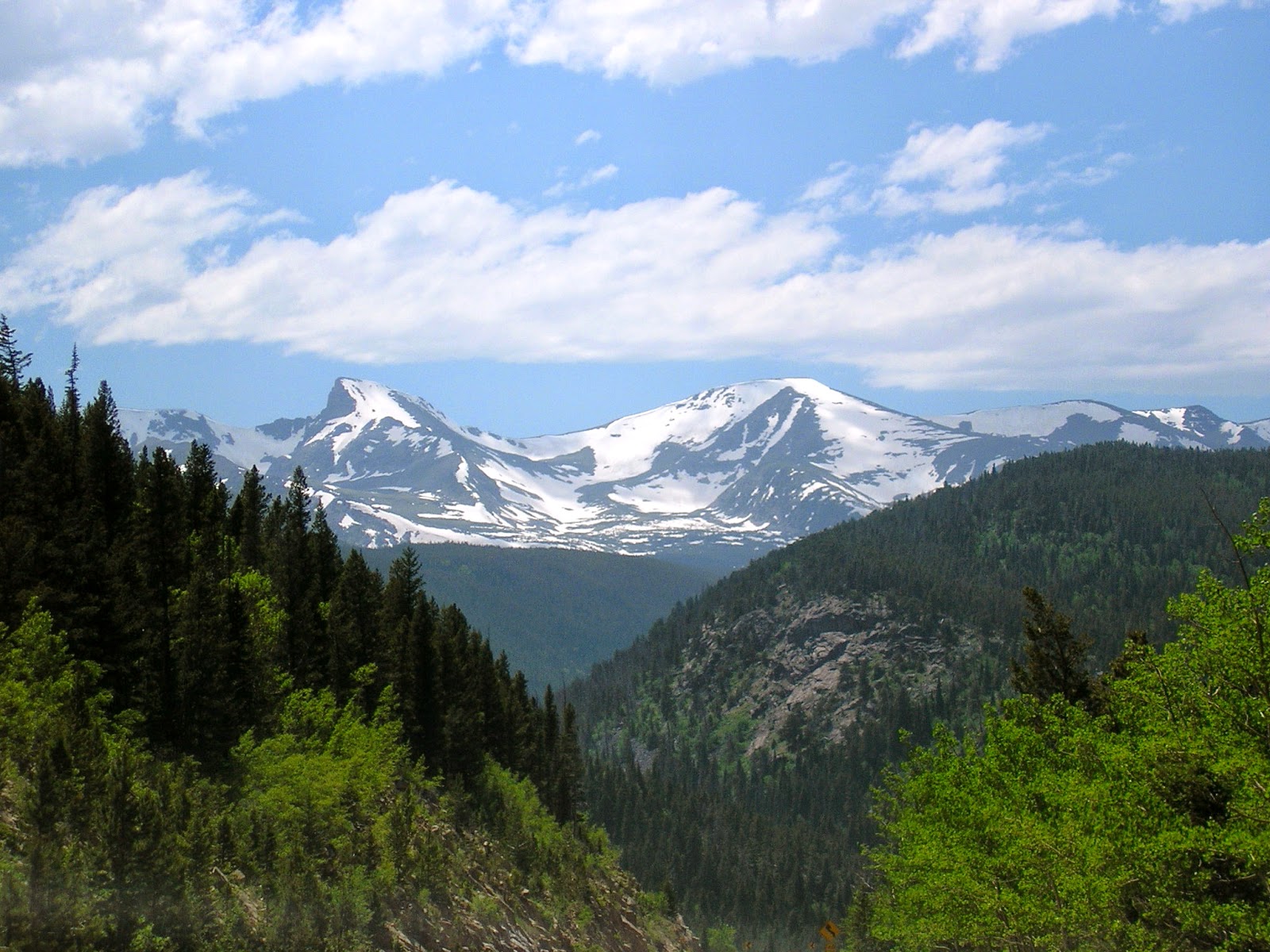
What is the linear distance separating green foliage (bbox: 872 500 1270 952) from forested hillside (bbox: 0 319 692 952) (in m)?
17.0

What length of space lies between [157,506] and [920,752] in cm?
3630

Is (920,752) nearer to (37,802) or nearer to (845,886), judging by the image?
(37,802)

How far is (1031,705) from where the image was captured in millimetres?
43219

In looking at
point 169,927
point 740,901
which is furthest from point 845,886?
point 169,927

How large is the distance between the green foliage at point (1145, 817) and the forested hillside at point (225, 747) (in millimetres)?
16973

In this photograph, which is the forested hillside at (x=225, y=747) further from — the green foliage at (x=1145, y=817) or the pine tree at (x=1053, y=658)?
the pine tree at (x=1053, y=658)

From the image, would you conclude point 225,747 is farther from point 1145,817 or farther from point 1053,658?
point 1053,658

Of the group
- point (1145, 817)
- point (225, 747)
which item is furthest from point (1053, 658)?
point (225, 747)

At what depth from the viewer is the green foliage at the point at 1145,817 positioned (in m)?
26.1

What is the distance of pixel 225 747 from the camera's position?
44031 mm

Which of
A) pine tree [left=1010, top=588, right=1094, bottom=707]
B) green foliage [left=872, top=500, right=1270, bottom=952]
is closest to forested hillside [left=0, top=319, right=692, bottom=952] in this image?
green foliage [left=872, top=500, right=1270, bottom=952]

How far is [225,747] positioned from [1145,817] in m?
Result: 32.0

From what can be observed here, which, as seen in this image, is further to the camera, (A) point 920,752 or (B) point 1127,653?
(A) point 920,752

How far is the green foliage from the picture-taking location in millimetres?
26109
